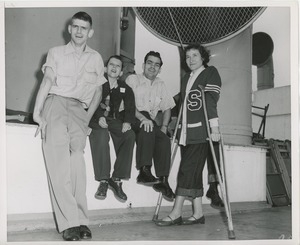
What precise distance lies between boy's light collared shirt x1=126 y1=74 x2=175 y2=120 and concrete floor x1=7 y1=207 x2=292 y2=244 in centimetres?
78

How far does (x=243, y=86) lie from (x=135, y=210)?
1608mm

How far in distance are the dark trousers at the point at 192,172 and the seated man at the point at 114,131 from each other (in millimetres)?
345

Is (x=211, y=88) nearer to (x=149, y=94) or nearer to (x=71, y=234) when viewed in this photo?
(x=149, y=94)

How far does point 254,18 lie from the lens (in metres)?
2.51

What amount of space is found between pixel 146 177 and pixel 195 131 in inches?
17.2

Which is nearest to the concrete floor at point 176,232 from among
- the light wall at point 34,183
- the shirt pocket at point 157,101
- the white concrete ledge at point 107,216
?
the white concrete ledge at point 107,216

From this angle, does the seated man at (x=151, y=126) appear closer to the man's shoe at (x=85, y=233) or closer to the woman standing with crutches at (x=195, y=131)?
the woman standing with crutches at (x=195, y=131)

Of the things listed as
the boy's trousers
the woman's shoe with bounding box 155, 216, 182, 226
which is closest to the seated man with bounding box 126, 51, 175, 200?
the woman's shoe with bounding box 155, 216, 182, 226

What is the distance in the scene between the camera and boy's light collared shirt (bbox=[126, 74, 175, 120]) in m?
2.56

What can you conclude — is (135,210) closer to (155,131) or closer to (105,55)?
(155,131)

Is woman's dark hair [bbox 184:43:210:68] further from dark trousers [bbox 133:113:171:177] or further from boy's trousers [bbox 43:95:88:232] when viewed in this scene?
boy's trousers [bbox 43:95:88:232]

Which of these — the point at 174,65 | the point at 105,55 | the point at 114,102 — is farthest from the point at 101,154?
the point at 174,65

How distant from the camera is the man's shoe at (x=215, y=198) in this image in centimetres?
257

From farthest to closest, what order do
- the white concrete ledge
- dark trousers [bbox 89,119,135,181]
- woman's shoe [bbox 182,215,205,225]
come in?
woman's shoe [bbox 182,215,205,225], dark trousers [bbox 89,119,135,181], the white concrete ledge
